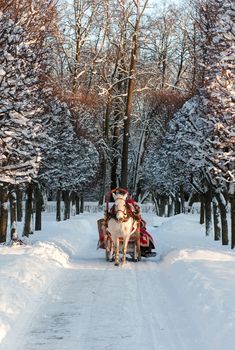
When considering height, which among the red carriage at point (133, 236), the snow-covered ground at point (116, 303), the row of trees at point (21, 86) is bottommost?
the snow-covered ground at point (116, 303)

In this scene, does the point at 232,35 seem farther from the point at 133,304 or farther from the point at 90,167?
the point at 90,167

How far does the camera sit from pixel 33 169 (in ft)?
55.3

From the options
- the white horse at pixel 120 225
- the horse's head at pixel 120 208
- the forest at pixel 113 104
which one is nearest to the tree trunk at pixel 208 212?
the forest at pixel 113 104

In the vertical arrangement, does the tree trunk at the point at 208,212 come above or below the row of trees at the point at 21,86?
below

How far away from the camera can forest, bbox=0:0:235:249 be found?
15.5 meters

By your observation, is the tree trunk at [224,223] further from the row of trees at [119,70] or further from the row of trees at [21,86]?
the row of trees at [119,70]

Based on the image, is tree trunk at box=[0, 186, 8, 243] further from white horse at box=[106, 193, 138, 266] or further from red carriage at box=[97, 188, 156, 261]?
white horse at box=[106, 193, 138, 266]

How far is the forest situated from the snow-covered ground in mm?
3429

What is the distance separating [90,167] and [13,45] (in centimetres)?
2604

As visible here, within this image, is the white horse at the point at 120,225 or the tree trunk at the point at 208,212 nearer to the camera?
the white horse at the point at 120,225

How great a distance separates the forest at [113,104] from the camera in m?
15.5

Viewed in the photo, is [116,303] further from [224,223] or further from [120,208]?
[224,223]

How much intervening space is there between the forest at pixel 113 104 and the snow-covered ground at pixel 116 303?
11.2 feet

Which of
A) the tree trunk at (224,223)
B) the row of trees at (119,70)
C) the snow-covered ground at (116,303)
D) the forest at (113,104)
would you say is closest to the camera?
the snow-covered ground at (116,303)
